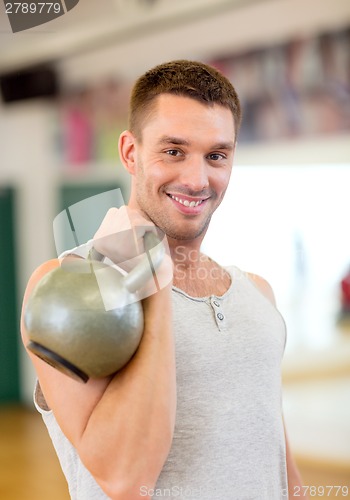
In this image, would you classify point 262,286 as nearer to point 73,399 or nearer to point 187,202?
point 187,202

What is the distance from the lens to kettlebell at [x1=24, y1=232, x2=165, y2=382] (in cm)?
82

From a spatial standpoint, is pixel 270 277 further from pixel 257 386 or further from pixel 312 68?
pixel 257 386

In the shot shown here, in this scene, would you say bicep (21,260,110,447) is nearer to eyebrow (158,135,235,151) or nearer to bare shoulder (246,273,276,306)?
eyebrow (158,135,235,151)

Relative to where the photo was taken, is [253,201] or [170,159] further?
[253,201]

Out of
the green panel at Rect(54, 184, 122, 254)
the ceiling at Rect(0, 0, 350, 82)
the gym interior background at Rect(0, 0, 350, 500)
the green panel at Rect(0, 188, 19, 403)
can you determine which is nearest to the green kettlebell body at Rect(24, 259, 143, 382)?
the green panel at Rect(54, 184, 122, 254)

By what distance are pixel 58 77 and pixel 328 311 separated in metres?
2.43

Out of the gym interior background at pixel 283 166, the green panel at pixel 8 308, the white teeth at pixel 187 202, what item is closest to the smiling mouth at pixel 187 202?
the white teeth at pixel 187 202

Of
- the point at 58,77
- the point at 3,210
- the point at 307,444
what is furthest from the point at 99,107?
the point at 307,444

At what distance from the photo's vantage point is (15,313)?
508cm

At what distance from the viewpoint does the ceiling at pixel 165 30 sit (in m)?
3.52

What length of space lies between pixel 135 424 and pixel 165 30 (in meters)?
3.47

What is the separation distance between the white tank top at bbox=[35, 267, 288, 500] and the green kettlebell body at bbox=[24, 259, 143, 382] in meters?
0.18

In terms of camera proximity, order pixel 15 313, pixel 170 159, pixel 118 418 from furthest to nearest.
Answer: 1. pixel 15 313
2. pixel 170 159
3. pixel 118 418

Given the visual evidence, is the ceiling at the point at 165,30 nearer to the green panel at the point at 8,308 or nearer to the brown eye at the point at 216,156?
the green panel at the point at 8,308
